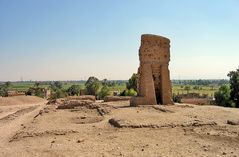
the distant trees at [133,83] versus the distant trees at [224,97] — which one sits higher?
the distant trees at [133,83]

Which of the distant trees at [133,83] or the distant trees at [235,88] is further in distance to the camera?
the distant trees at [133,83]

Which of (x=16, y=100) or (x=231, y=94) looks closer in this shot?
(x=231, y=94)

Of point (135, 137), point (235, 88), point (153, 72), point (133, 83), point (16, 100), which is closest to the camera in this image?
point (135, 137)

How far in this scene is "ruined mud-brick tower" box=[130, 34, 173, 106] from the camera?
17469mm

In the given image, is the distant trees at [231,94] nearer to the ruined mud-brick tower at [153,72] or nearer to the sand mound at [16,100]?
the ruined mud-brick tower at [153,72]

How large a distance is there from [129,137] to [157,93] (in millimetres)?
8485

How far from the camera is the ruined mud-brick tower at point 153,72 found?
688 inches

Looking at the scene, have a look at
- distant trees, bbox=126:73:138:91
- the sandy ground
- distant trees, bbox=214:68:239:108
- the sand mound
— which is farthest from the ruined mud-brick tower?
the sand mound

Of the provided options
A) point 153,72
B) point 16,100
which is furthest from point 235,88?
point 16,100

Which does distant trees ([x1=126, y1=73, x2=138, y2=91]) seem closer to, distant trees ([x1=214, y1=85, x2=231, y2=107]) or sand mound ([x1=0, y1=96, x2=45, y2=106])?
distant trees ([x1=214, y1=85, x2=231, y2=107])

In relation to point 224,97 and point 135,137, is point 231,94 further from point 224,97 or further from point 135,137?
point 135,137

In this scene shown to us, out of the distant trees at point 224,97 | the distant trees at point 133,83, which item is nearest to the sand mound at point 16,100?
the distant trees at point 133,83

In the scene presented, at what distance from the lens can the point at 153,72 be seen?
60.5 ft

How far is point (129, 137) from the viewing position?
10.7 metres
